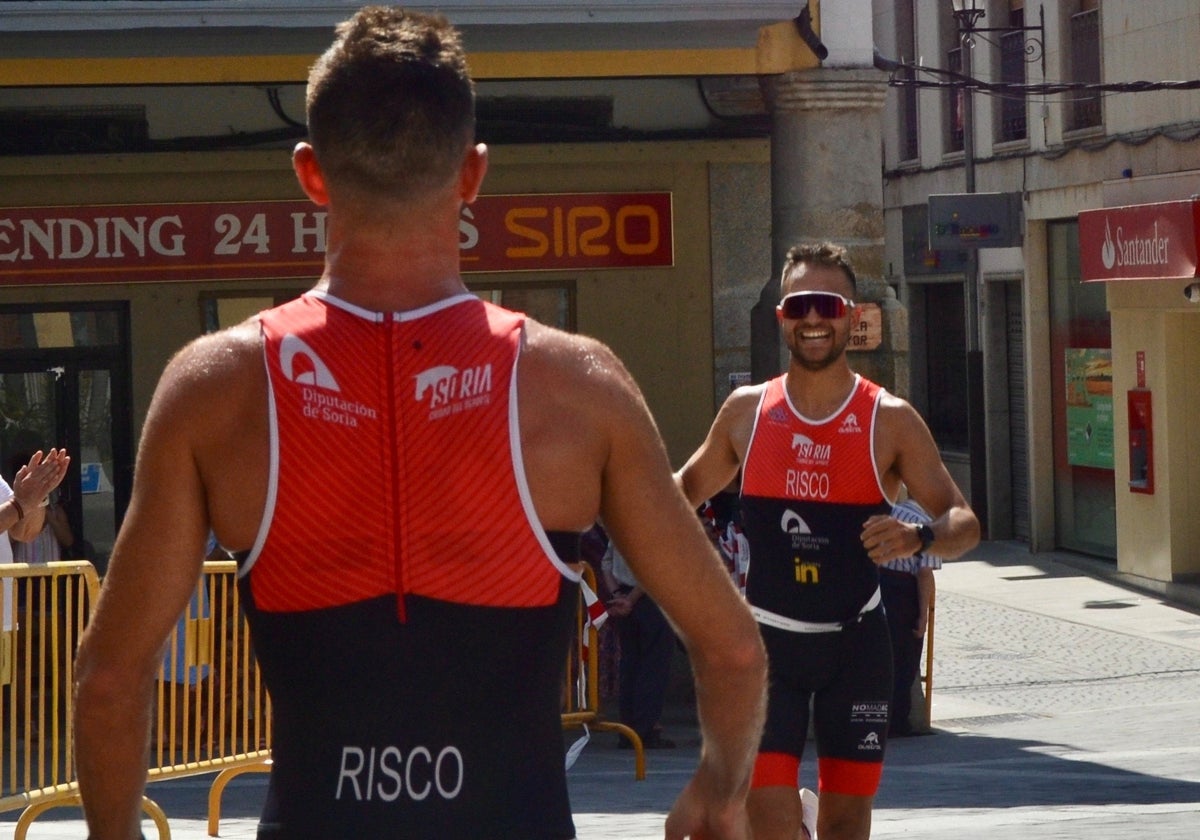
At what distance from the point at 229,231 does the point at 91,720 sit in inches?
456

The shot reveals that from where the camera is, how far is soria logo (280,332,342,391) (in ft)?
7.51

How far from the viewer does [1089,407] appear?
839 inches

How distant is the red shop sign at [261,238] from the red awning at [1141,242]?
18.5ft

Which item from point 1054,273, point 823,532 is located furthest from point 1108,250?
point 823,532

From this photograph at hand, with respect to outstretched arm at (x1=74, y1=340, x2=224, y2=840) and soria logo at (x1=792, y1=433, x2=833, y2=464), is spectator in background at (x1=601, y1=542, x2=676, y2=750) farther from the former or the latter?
outstretched arm at (x1=74, y1=340, x2=224, y2=840)

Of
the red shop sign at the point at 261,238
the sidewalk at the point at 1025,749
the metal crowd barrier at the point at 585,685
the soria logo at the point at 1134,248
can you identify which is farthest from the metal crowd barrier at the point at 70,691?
the soria logo at the point at 1134,248

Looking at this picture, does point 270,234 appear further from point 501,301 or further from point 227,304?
point 501,301

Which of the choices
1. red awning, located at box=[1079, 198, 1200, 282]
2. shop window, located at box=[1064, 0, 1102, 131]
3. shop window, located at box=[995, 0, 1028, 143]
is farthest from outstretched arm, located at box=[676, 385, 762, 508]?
shop window, located at box=[995, 0, 1028, 143]

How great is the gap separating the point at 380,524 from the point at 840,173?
30.0ft

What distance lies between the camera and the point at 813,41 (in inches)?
429

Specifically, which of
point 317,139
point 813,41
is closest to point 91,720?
point 317,139

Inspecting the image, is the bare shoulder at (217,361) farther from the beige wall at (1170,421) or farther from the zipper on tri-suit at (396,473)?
the beige wall at (1170,421)

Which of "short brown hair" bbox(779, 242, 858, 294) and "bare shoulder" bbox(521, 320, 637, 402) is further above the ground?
"short brown hair" bbox(779, 242, 858, 294)

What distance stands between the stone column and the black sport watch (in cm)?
554
